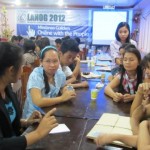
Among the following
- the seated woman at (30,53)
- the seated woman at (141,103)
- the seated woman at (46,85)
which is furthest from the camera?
the seated woman at (30,53)

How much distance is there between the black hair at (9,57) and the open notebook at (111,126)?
0.55m

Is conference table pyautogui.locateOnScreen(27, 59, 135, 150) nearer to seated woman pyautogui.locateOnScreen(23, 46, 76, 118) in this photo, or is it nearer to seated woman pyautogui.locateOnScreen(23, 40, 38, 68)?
seated woman pyautogui.locateOnScreen(23, 46, 76, 118)

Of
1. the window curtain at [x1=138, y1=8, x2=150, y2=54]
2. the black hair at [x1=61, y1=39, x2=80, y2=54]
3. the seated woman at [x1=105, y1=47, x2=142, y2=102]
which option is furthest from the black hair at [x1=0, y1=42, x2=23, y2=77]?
the window curtain at [x1=138, y1=8, x2=150, y2=54]

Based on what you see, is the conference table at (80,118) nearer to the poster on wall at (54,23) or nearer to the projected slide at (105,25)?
the projected slide at (105,25)

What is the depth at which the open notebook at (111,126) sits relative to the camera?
127cm

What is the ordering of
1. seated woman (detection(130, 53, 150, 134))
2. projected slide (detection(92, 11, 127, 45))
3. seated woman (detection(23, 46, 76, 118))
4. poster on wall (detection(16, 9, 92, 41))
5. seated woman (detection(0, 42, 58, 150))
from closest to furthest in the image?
seated woman (detection(0, 42, 58, 150)) → seated woman (detection(130, 53, 150, 134)) → seated woman (detection(23, 46, 76, 118)) → projected slide (detection(92, 11, 127, 45)) → poster on wall (detection(16, 9, 92, 41))

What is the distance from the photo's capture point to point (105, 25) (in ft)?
27.7

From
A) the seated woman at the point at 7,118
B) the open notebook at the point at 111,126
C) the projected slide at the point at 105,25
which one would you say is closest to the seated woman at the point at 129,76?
the open notebook at the point at 111,126

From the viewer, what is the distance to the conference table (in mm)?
1158

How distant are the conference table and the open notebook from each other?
0.04 metres

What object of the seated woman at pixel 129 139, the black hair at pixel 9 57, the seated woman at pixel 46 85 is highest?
the black hair at pixel 9 57

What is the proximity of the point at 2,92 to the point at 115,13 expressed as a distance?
762 cm

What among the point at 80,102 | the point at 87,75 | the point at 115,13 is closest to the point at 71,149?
the point at 80,102

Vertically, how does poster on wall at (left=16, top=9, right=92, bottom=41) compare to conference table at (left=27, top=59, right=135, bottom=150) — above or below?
above
